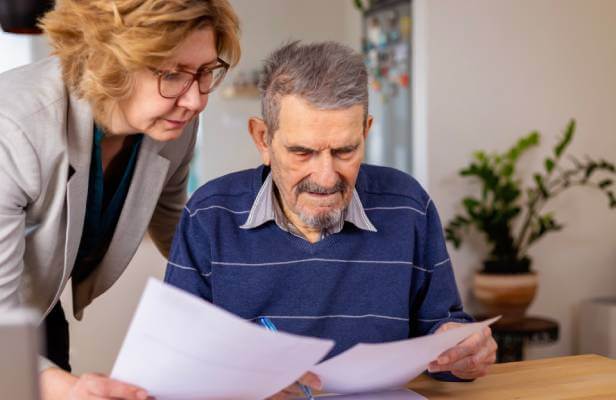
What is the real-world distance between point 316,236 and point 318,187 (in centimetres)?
15

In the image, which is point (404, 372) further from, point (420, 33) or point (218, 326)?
point (420, 33)

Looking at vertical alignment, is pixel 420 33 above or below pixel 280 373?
above

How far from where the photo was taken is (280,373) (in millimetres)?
1039

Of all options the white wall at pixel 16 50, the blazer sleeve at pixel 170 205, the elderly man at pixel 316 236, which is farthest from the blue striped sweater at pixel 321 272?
the white wall at pixel 16 50

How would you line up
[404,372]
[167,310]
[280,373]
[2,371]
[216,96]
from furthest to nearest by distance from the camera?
1. [216,96]
2. [404,372]
3. [280,373]
4. [167,310]
5. [2,371]

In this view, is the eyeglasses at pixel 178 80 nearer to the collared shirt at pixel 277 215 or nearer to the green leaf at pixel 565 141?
the collared shirt at pixel 277 215

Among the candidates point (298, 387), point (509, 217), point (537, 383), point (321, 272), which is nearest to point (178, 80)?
point (321, 272)

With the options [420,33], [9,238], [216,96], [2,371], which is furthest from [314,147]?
[216,96]

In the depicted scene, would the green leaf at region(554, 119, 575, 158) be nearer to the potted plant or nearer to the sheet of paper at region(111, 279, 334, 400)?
the potted plant

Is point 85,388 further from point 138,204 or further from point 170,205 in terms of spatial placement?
point 170,205

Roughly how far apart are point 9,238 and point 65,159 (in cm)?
19

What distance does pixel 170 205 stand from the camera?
1.92 meters

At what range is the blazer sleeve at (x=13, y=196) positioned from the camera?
4.13ft

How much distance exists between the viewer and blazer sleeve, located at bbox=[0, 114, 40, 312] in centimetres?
126
